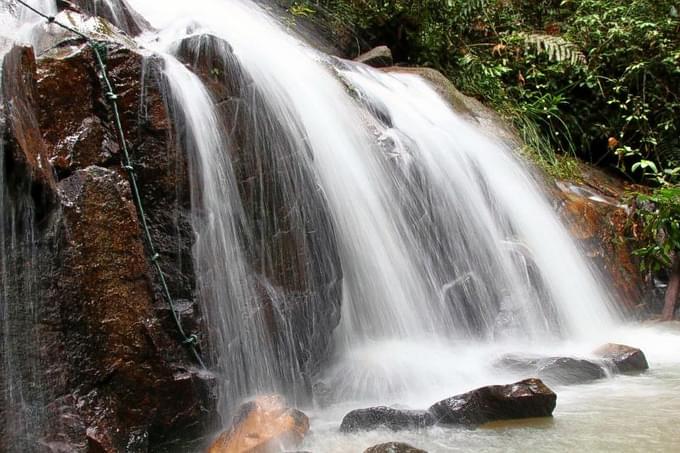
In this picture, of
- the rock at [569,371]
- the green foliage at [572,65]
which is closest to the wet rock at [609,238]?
the green foliage at [572,65]

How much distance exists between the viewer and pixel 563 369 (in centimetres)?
379

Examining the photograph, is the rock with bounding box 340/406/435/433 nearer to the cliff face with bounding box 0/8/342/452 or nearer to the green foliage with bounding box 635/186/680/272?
the cliff face with bounding box 0/8/342/452

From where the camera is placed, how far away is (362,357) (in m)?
4.05

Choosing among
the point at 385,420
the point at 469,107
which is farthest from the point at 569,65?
the point at 385,420

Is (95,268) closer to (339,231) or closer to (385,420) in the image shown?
(385,420)

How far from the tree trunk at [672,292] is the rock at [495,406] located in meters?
3.72

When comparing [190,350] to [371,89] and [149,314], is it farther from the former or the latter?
[371,89]

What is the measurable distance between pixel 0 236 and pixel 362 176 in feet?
9.37

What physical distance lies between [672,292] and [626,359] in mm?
2624

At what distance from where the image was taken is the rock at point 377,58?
26.5ft

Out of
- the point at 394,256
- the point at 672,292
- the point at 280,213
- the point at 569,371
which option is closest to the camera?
the point at 280,213

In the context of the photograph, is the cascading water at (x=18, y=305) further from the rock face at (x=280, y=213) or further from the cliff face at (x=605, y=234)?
the cliff face at (x=605, y=234)

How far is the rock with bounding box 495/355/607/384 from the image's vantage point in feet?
12.3

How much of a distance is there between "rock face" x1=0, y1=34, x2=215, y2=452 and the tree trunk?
4.96 meters
